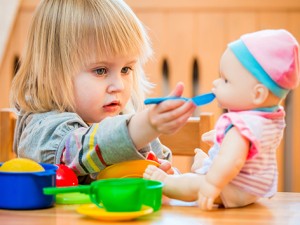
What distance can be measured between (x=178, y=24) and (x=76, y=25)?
1113 millimetres

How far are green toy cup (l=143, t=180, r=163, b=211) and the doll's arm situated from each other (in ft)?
0.18

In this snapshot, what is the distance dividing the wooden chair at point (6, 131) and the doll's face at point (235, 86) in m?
0.85

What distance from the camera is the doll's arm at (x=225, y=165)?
0.74 metres

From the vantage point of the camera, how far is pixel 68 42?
1113mm

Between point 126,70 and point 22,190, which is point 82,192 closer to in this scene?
point 22,190

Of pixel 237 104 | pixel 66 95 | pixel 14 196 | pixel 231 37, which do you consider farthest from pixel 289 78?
pixel 231 37

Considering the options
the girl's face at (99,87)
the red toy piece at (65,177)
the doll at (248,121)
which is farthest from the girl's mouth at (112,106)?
the doll at (248,121)

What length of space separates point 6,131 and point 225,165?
910mm

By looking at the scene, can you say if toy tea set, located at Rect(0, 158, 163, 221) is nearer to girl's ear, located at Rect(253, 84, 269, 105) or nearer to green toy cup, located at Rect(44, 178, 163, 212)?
green toy cup, located at Rect(44, 178, 163, 212)

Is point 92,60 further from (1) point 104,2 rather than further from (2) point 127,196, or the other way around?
(2) point 127,196

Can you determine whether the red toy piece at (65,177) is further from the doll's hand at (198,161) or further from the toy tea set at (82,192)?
the doll's hand at (198,161)

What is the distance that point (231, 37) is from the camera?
2180 millimetres

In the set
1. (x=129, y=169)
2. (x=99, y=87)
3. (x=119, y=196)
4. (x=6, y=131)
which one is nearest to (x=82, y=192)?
(x=119, y=196)

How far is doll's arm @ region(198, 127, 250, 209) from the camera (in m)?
0.74
